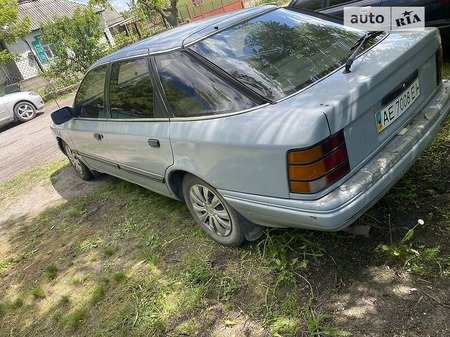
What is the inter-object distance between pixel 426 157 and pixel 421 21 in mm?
2477

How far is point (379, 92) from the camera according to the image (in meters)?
2.18

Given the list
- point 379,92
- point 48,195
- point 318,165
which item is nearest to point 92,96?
point 48,195

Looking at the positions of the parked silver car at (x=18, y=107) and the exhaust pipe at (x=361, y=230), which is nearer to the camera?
the exhaust pipe at (x=361, y=230)

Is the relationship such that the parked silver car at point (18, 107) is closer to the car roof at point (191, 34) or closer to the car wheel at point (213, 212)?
the car roof at point (191, 34)

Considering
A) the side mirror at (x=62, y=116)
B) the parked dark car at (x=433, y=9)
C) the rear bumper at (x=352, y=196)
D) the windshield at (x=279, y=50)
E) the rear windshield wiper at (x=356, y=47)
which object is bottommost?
the rear bumper at (x=352, y=196)

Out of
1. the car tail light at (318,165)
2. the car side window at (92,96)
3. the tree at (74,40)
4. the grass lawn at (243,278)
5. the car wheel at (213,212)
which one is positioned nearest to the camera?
the car tail light at (318,165)

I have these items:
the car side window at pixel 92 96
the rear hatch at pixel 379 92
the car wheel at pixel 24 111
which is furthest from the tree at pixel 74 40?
→ the rear hatch at pixel 379 92

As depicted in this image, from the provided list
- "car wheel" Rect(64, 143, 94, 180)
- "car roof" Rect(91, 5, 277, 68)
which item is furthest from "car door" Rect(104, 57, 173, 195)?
"car wheel" Rect(64, 143, 94, 180)

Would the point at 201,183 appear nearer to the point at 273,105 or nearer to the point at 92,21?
the point at 273,105

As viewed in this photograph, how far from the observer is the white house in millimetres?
21109

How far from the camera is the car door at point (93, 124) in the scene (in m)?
3.74

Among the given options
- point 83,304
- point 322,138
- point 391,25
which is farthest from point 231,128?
point 391,25

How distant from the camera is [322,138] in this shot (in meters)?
1.94

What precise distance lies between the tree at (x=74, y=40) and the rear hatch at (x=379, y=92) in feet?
51.9
